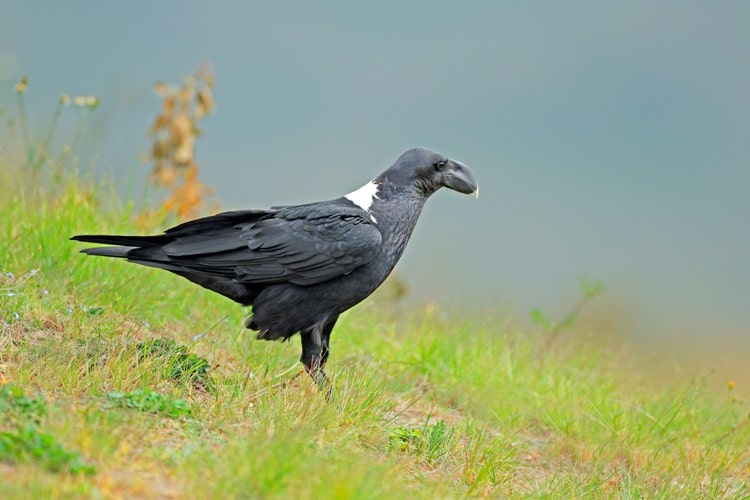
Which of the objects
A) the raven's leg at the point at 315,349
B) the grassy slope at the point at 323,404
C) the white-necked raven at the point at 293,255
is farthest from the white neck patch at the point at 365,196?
the grassy slope at the point at 323,404

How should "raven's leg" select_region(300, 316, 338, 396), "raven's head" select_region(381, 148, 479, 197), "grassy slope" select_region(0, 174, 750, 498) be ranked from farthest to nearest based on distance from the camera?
"raven's head" select_region(381, 148, 479, 197) < "raven's leg" select_region(300, 316, 338, 396) < "grassy slope" select_region(0, 174, 750, 498)

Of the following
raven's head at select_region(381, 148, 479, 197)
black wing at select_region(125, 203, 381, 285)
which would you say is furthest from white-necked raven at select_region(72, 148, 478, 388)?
raven's head at select_region(381, 148, 479, 197)

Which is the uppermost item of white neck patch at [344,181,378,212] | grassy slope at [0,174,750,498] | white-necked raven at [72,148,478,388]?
white neck patch at [344,181,378,212]

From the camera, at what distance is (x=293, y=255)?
17.6 ft

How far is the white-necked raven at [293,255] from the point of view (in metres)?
5.34

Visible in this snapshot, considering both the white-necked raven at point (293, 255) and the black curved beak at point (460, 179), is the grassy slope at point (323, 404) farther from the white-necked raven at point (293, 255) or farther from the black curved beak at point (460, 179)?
the black curved beak at point (460, 179)

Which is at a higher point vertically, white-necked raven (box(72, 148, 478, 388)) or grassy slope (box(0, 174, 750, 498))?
white-necked raven (box(72, 148, 478, 388))

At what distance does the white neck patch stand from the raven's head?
4.0 inches

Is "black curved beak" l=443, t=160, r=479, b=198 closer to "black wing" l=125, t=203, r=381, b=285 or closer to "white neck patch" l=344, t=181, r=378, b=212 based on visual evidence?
"white neck patch" l=344, t=181, r=378, b=212

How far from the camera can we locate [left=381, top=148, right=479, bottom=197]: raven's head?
5727 mm

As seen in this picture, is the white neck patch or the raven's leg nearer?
the raven's leg

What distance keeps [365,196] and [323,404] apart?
4.68ft

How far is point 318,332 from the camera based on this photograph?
5523 mm

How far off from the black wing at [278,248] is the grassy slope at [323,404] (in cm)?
48
